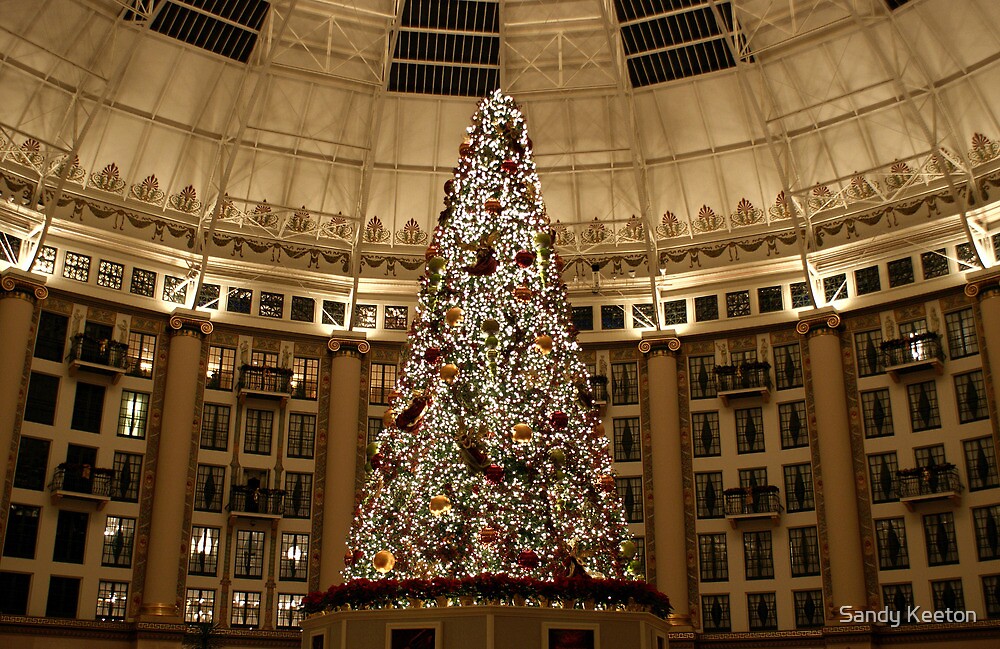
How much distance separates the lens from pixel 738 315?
4416 cm

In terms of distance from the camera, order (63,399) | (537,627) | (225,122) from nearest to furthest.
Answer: (537,627) < (63,399) < (225,122)

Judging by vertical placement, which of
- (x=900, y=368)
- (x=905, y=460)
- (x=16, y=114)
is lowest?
(x=905, y=460)

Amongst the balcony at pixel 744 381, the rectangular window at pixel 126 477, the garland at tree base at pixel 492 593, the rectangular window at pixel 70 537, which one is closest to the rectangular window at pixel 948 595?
the balcony at pixel 744 381

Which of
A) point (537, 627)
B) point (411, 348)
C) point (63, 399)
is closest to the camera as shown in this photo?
point (537, 627)

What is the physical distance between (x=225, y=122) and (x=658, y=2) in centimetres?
1748

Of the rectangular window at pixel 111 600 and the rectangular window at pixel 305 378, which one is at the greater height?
the rectangular window at pixel 305 378

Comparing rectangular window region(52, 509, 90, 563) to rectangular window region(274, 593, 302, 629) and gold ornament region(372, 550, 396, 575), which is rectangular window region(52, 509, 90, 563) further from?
gold ornament region(372, 550, 396, 575)

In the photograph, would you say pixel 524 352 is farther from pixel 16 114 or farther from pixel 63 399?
pixel 16 114

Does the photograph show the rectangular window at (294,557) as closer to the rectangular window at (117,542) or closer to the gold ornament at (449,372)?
the rectangular window at (117,542)

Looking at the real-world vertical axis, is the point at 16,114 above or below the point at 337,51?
below

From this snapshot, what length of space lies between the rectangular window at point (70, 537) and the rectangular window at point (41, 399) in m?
3.40

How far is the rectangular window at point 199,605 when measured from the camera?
39.5m

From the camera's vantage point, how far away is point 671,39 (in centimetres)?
4266

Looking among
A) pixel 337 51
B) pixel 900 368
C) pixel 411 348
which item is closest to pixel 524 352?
pixel 411 348
